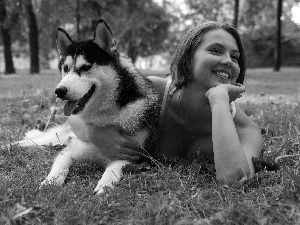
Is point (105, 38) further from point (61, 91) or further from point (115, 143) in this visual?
point (115, 143)

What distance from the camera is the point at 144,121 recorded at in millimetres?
2920

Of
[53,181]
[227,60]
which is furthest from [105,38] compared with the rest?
[53,181]

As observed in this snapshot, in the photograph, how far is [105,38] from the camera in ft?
9.50

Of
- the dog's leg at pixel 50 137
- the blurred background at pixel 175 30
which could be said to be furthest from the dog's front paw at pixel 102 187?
the blurred background at pixel 175 30

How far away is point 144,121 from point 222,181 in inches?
36.0

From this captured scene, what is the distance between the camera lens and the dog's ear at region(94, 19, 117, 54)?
283 cm

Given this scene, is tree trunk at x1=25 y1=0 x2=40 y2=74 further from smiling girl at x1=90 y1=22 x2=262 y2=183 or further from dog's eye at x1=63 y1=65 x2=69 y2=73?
smiling girl at x1=90 y1=22 x2=262 y2=183

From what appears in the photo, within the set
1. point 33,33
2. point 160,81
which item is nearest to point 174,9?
point 33,33

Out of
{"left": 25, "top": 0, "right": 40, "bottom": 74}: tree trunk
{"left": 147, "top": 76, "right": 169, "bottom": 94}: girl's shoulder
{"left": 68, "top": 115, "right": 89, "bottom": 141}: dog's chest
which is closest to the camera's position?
{"left": 68, "top": 115, "right": 89, "bottom": 141}: dog's chest

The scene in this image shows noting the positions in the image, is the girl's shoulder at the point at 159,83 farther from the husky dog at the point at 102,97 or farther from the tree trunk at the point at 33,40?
the tree trunk at the point at 33,40

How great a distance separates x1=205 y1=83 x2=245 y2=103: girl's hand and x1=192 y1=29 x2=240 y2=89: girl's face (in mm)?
150

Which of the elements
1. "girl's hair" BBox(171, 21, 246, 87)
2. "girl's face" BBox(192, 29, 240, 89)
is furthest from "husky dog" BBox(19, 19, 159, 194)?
"girl's face" BBox(192, 29, 240, 89)

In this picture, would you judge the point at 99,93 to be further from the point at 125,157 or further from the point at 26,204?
the point at 26,204

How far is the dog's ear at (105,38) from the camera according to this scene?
2.83 m
